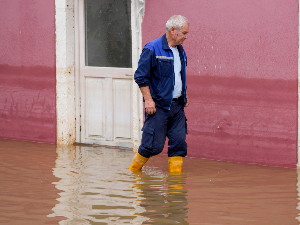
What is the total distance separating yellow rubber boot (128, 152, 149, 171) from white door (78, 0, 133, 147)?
5.46 feet

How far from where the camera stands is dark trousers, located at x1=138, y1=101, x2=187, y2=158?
A: 20.3 feet

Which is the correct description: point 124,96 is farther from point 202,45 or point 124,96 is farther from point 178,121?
point 178,121

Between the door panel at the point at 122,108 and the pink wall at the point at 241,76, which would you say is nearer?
the pink wall at the point at 241,76

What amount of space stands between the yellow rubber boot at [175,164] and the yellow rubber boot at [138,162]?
0.95 feet

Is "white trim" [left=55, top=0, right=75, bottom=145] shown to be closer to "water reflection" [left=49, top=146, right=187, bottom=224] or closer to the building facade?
the building facade

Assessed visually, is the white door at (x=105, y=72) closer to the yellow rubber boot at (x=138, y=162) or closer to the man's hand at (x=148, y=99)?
the yellow rubber boot at (x=138, y=162)

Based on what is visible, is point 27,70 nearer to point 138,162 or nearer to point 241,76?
point 138,162

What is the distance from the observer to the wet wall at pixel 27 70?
344 inches

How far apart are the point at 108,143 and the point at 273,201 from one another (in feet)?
11.8

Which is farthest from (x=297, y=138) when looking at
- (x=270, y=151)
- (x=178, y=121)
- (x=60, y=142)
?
(x=60, y=142)

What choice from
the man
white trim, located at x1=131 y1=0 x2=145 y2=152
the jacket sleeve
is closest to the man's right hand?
the man

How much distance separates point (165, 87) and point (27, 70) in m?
3.57

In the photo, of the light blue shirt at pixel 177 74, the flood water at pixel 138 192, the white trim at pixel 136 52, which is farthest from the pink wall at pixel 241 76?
the light blue shirt at pixel 177 74

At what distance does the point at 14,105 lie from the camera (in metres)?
9.16
